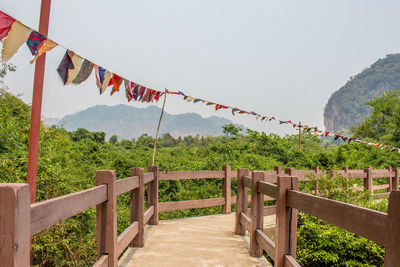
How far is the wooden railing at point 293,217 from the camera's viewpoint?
1.63 metres

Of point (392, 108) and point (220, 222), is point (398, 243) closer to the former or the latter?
point (220, 222)

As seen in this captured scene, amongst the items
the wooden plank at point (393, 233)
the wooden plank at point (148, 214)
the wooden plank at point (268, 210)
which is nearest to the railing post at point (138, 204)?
the wooden plank at point (148, 214)

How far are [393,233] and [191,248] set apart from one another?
3.34 m

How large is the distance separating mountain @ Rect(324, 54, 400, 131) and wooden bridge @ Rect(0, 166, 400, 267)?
132125 millimetres

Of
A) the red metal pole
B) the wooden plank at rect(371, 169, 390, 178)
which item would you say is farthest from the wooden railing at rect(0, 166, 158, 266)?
the wooden plank at rect(371, 169, 390, 178)

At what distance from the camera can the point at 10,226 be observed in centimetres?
144

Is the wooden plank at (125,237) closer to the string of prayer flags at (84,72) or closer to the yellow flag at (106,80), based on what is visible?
the string of prayer flags at (84,72)

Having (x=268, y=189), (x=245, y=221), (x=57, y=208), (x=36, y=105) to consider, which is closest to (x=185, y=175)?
(x=245, y=221)

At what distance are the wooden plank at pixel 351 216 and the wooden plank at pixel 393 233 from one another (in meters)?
0.06

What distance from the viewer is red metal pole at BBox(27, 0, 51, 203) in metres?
3.91

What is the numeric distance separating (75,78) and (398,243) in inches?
162

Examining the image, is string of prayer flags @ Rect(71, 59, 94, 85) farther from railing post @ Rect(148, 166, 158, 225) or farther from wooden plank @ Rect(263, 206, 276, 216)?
wooden plank @ Rect(263, 206, 276, 216)

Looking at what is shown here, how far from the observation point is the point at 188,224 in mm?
6375

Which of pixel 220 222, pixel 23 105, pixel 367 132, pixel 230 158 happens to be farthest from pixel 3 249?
pixel 367 132
